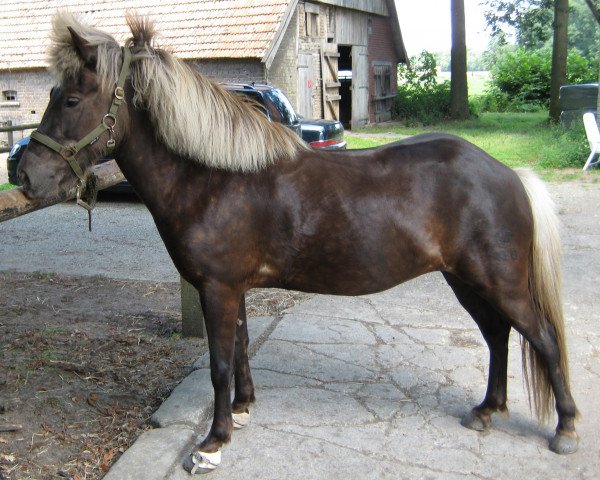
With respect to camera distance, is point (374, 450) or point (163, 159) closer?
point (163, 159)

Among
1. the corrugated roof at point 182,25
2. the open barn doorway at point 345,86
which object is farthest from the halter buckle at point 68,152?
the open barn doorway at point 345,86

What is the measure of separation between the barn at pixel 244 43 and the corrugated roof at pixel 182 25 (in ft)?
0.09

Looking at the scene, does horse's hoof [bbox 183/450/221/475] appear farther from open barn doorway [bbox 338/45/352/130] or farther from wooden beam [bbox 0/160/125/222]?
open barn doorway [bbox 338/45/352/130]

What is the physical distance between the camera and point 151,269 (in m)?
6.70

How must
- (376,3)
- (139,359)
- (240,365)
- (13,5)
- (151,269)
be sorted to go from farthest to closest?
1. (376,3)
2. (13,5)
3. (151,269)
4. (139,359)
5. (240,365)

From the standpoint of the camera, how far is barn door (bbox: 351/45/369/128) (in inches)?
907

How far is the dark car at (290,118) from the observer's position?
34.9 ft

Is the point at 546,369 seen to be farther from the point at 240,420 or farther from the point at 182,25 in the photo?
the point at 182,25

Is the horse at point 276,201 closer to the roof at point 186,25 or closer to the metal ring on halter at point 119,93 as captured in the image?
the metal ring on halter at point 119,93

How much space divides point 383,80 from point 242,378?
23.7 metres

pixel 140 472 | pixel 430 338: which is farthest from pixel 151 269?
pixel 140 472

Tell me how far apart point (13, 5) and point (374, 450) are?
20.9m

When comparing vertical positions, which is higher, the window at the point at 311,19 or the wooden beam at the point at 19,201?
the window at the point at 311,19

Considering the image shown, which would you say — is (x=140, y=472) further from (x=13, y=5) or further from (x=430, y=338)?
(x=13, y=5)
